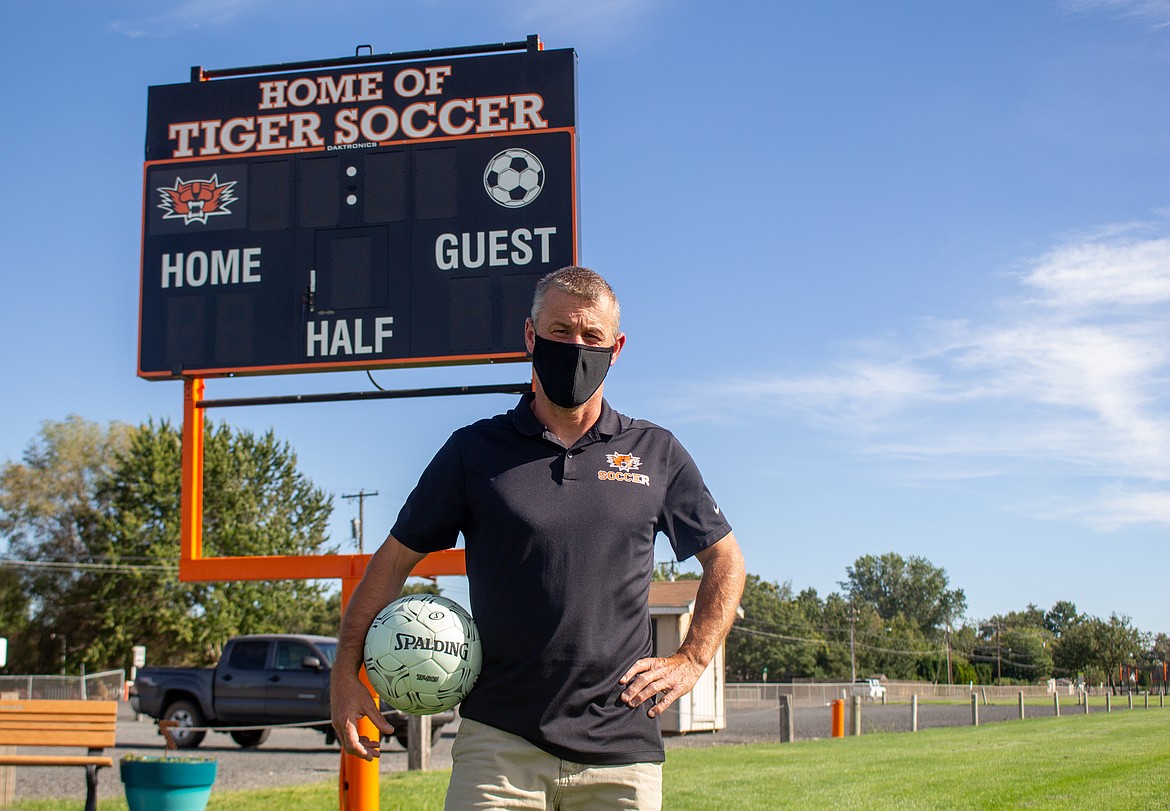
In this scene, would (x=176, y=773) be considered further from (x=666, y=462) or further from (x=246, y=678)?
(x=246, y=678)

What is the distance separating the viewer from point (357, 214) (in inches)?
329

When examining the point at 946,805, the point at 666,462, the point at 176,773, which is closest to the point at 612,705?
the point at 666,462

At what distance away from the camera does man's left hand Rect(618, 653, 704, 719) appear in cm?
322

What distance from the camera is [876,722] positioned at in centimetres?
3092

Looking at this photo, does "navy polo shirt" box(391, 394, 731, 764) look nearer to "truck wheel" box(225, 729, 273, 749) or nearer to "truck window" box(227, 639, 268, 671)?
"truck window" box(227, 639, 268, 671)

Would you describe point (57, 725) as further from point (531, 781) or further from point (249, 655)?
point (249, 655)

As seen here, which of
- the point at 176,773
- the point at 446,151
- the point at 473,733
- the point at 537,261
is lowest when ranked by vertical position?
the point at 176,773

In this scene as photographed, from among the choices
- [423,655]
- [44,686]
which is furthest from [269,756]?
[44,686]

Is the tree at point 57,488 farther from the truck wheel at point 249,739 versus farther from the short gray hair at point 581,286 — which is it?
the short gray hair at point 581,286

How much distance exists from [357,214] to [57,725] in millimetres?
4670

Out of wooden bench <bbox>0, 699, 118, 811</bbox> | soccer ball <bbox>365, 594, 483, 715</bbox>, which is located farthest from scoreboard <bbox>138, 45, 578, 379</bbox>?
soccer ball <bbox>365, 594, 483, 715</bbox>

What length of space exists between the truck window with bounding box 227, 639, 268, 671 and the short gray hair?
55.9ft

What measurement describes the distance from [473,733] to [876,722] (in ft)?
97.4

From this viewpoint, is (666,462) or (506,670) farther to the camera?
(666,462)
